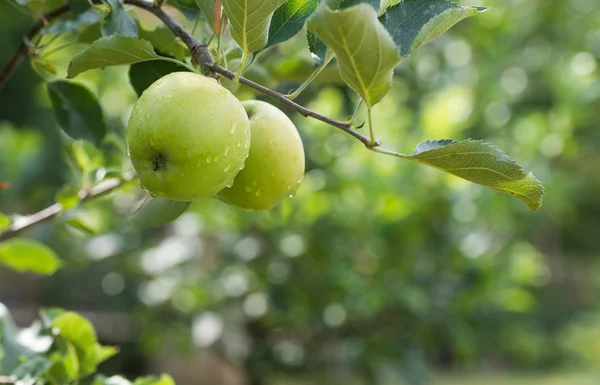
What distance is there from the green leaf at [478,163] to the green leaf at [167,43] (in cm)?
29

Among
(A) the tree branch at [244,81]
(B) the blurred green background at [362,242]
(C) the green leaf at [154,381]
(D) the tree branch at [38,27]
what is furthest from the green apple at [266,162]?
(B) the blurred green background at [362,242]

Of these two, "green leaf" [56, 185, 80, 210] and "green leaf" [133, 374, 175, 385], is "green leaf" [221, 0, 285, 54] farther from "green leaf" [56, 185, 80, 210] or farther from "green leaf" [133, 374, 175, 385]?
"green leaf" [56, 185, 80, 210]

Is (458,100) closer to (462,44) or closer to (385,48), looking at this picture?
(462,44)

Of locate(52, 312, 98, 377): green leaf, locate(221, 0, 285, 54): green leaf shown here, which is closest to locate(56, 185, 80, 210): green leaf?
locate(52, 312, 98, 377): green leaf

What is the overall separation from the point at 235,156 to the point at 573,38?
8.89ft

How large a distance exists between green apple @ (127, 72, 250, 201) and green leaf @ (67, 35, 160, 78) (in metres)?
0.07

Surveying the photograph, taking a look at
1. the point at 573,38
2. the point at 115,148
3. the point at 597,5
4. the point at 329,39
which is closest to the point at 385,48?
the point at 329,39

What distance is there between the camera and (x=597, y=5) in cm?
292

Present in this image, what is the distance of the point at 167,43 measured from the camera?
0.66 meters

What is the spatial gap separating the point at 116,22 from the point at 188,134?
0.67 feet

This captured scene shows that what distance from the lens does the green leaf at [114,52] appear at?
1.69ft

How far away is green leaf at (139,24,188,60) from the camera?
2.16 feet

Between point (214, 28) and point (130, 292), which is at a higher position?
point (214, 28)

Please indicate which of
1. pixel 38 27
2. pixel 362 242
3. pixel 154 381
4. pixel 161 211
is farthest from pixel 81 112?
pixel 362 242
